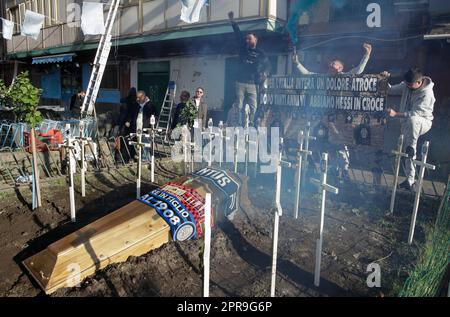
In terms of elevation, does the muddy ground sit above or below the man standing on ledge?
below

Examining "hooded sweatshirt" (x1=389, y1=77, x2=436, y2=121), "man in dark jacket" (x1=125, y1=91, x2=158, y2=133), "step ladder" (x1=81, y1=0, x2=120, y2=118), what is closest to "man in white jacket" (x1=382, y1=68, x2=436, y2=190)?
"hooded sweatshirt" (x1=389, y1=77, x2=436, y2=121)

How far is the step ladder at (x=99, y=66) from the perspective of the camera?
40.1 ft

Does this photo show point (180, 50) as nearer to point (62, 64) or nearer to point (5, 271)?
point (62, 64)

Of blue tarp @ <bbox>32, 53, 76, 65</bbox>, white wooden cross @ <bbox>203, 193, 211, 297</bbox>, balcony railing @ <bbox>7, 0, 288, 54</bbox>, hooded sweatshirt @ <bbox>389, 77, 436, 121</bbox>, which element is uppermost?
balcony railing @ <bbox>7, 0, 288, 54</bbox>

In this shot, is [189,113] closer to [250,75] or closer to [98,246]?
[250,75]

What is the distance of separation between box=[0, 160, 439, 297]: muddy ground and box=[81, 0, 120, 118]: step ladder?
6.52m

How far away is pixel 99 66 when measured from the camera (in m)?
13.0

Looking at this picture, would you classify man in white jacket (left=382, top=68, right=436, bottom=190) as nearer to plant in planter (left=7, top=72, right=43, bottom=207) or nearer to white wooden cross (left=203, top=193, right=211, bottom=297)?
white wooden cross (left=203, top=193, right=211, bottom=297)

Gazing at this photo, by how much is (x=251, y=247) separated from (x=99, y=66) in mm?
11145

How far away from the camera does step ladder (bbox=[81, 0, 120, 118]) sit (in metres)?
12.2

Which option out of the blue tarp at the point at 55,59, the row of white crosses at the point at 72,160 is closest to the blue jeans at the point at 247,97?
the row of white crosses at the point at 72,160

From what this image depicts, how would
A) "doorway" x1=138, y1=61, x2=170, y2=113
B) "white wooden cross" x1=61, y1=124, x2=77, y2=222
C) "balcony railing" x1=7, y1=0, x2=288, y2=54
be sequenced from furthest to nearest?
"doorway" x1=138, y1=61, x2=170, y2=113 < "balcony railing" x1=7, y1=0, x2=288, y2=54 < "white wooden cross" x1=61, y1=124, x2=77, y2=222

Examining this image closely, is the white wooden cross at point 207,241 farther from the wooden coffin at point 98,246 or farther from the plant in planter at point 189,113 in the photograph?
the plant in planter at point 189,113

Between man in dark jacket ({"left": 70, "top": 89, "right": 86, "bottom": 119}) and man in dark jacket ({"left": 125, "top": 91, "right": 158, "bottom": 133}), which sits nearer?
man in dark jacket ({"left": 125, "top": 91, "right": 158, "bottom": 133})
